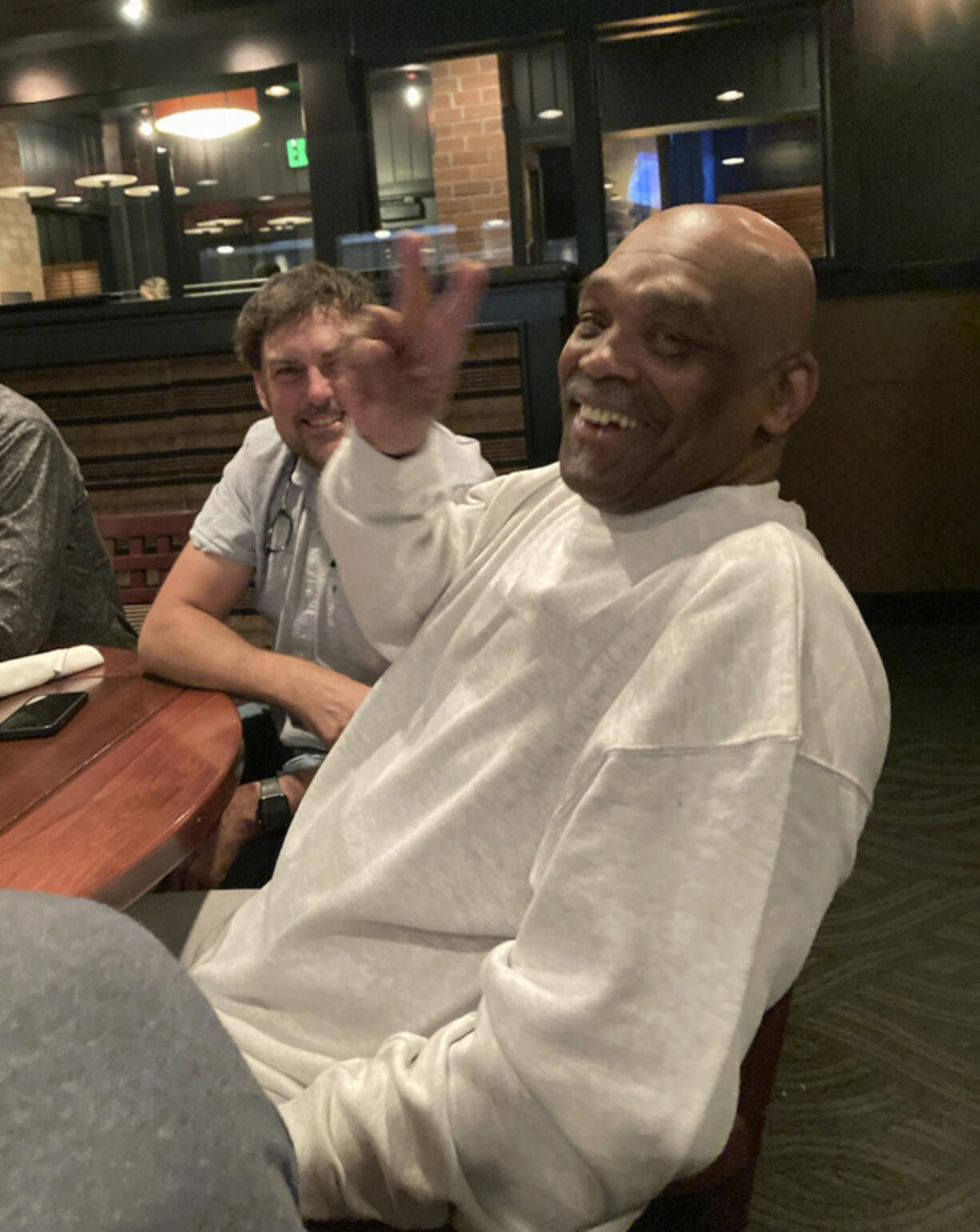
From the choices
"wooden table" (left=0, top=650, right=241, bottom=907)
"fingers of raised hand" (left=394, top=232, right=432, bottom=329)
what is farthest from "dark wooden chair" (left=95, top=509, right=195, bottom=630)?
"fingers of raised hand" (left=394, top=232, right=432, bottom=329)

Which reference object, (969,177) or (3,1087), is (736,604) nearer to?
(3,1087)

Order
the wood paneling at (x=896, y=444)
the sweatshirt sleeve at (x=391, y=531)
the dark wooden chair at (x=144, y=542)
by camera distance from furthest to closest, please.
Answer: the wood paneling at (x=896, y=444) → the dark wooden chair at (x=144, y=542) → the sweatshirt sleeve at (x=391, y=531)

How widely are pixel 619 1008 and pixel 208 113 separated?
Result: 7378mm

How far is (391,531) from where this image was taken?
50.8 inches

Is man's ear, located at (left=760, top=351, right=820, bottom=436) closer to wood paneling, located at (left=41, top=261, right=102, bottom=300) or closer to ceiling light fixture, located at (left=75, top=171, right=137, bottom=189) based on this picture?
ceiling light fixture, located at (left=75, top=171, right=137, bottom=189)

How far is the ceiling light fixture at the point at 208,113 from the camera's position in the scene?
7.17 m

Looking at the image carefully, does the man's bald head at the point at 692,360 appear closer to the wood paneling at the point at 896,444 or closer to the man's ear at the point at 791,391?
the man's ear at the point at 791,391

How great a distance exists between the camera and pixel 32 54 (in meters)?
6.28

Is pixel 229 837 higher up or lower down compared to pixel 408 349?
lower down

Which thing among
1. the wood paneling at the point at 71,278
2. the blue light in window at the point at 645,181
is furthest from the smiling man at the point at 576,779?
the wood paneling at the point at 71,278

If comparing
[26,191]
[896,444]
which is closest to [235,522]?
[896,444]

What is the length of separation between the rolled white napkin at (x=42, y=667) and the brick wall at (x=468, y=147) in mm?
7509

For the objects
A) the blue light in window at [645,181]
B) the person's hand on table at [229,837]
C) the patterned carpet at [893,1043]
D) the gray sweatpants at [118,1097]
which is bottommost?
the patterned carpet at [893,1043]

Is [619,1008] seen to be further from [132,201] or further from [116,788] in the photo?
[132,201]
